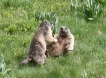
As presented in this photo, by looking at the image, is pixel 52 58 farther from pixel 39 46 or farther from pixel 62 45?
pixel 39 46

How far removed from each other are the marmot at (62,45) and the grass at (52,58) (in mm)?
158

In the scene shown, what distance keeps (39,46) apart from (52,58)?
53 cm

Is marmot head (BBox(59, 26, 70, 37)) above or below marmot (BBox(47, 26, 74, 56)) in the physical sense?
above

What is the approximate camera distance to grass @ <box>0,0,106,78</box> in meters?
7.10

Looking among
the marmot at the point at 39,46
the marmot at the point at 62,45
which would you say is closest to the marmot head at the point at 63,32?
the marmot at the point at 62,45

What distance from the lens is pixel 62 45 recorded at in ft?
26.2

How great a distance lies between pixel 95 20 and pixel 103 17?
0.34 meters

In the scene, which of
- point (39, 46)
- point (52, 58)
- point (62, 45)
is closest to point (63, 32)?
point (62, 45)

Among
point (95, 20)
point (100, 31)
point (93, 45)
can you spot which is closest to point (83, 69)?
point (93, 45)

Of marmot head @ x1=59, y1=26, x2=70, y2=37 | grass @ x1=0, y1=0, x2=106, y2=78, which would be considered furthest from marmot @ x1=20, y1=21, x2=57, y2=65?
marmot head @ x1=59, y1=26, x2=70, y2=37

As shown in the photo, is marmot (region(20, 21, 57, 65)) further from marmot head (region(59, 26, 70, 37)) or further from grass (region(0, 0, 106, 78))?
marmot head (region(59, 26, 70, 37))

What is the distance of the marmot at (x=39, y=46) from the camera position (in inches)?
286

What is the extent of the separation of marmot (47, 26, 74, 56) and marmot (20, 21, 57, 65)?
0.15 m

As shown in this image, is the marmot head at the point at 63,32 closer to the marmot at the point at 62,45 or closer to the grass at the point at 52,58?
the marmot at the point at 62,45
